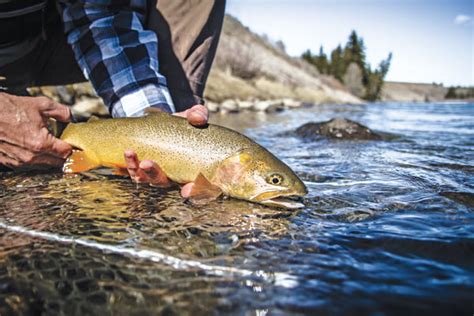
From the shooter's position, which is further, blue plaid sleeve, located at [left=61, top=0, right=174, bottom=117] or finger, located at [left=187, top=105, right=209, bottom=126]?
blue plaid sleeve, located at [left=61, top=0, right=174, bottom=117]

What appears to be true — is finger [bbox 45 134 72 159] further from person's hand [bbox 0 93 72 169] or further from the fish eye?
the fish eye

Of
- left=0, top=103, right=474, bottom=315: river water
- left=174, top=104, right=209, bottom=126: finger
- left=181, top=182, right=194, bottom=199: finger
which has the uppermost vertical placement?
left=174, top=104, right=209, bottom=126: finger

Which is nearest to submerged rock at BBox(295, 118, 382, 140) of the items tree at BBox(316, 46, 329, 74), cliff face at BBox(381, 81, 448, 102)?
tree at BBox(316, 46, 329, 74)

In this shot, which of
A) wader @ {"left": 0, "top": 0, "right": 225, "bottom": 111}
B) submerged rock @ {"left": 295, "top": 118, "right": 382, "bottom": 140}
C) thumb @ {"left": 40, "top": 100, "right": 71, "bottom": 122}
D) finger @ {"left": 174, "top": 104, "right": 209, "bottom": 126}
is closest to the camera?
finger @ {"left": 174, "top": 104, "right": 209, "bottom": 126}

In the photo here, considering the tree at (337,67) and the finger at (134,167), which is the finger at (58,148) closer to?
the finger at (134,167)

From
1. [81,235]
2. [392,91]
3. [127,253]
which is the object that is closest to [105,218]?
[81,235]

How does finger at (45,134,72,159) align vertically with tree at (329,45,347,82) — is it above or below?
below

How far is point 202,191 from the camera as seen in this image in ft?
5.85

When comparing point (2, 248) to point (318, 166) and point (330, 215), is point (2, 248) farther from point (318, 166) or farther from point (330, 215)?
point (318, 166)

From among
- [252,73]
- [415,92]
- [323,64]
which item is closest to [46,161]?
[252,73]

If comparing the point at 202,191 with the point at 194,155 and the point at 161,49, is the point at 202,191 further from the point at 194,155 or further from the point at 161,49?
the point at 161,49

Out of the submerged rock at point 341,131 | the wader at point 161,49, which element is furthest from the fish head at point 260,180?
the submerged rock at point 341,131

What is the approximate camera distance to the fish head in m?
1.78

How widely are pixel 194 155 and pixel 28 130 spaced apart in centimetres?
84
